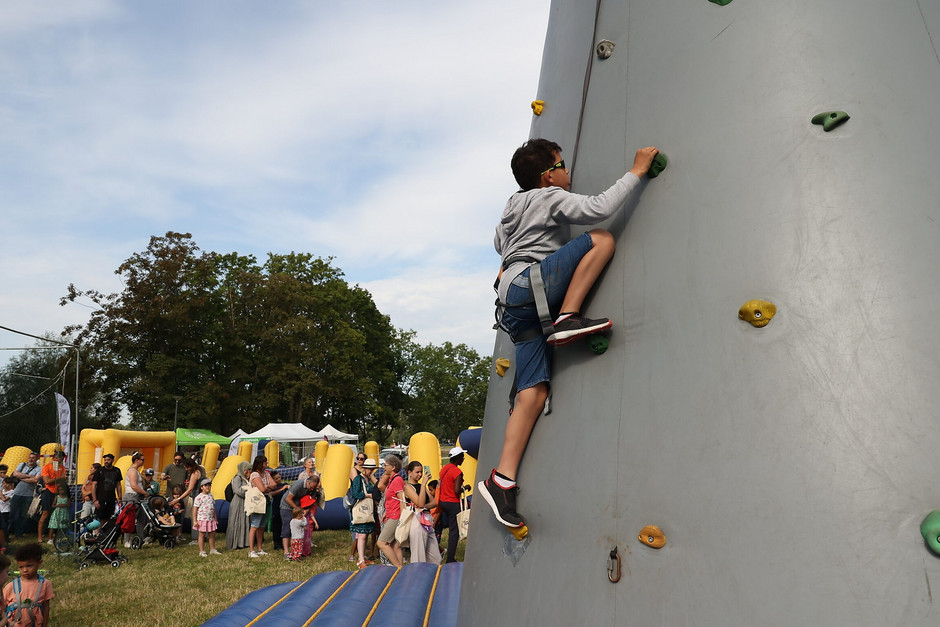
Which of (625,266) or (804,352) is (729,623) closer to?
(804,352)

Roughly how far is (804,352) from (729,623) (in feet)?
2.18

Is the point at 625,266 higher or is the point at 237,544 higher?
the point at 625,266

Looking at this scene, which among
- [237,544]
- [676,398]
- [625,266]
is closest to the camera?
[676,398]

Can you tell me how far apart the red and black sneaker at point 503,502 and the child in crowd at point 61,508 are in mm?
13766

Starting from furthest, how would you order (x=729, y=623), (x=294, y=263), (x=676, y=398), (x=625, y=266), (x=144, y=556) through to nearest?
(x=294, y=263)
(x=144, y=556)
(x=625, y=266)
(x=676, y=398)
(x=729, y=623)

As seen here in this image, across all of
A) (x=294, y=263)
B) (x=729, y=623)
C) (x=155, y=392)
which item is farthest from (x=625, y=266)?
(x=294, y=263)

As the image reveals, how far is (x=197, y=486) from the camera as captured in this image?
583 inches

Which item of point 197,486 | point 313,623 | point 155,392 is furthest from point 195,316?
point 313,623

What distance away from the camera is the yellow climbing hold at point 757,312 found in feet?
5.66

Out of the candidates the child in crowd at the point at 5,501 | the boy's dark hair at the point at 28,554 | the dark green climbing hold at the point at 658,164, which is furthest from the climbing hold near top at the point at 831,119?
the child in crowd at the point at 5,501

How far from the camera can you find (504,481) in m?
2.19

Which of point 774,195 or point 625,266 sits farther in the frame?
point 625,266

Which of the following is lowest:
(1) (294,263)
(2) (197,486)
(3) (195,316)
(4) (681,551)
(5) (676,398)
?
(2) (197,486)

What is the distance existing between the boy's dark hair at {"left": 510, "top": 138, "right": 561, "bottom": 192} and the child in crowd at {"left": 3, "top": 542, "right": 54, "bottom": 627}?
621 cm
